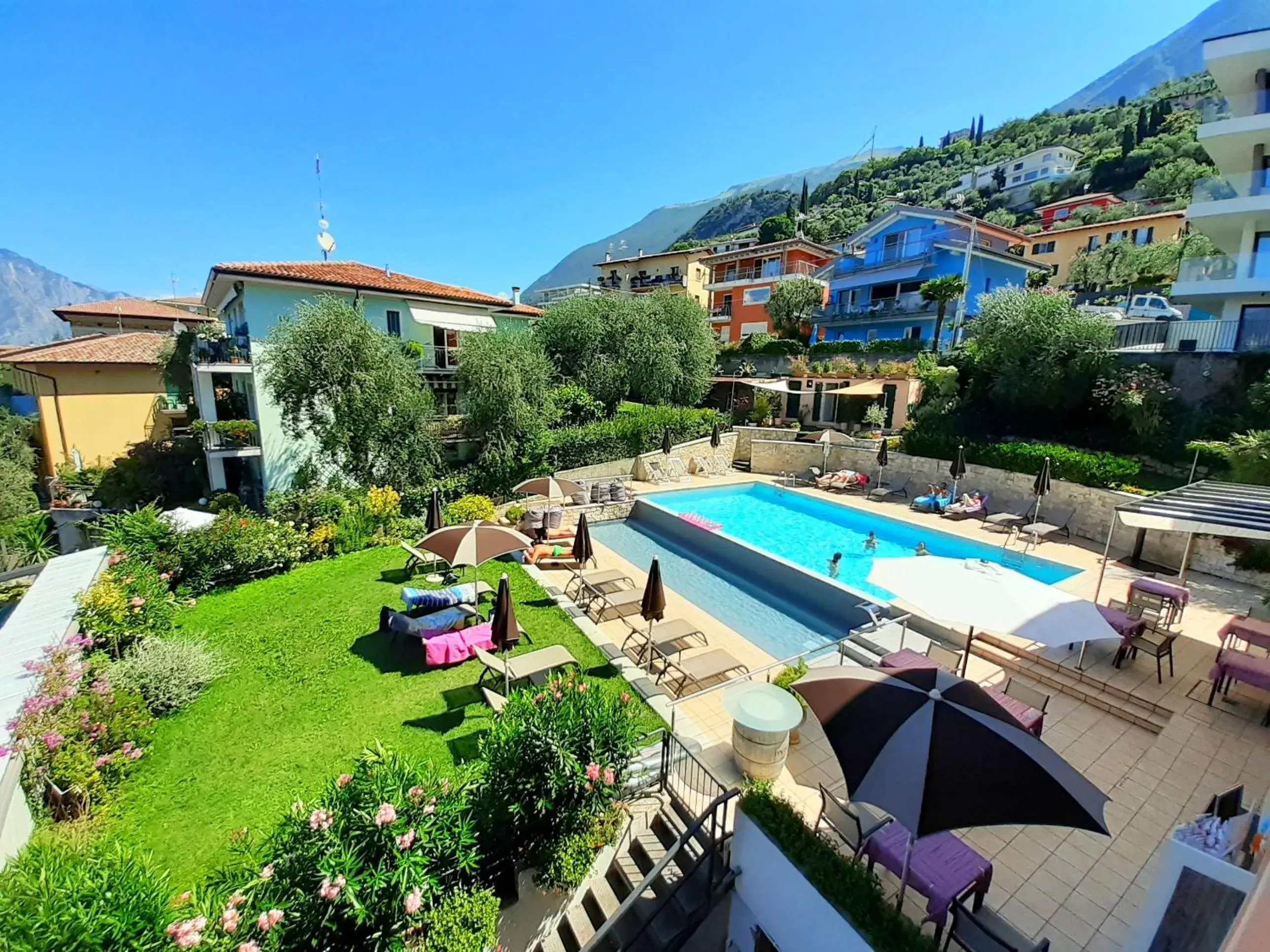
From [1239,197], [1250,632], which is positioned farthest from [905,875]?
[1239,197]

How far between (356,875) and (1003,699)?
334 inches

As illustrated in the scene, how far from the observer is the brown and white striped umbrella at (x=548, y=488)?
1712 centimetres

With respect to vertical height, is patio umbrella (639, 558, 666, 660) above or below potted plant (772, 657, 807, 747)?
above

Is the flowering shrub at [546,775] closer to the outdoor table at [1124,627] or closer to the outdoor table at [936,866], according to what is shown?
the outdoor table at [936,866]

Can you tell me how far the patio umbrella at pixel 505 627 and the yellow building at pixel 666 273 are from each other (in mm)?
47773

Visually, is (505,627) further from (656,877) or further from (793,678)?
(793,678)

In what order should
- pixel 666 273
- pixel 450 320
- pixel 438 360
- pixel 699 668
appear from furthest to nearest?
pixel 666 273, pixel 438 360, pixel 450 320, pixel 699 668

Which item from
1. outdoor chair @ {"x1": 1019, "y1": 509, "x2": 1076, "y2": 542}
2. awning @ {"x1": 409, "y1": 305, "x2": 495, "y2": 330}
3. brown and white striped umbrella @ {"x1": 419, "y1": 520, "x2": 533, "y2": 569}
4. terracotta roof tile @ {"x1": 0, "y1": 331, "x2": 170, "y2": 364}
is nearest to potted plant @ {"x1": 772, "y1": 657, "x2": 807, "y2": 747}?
brown and white striped umbrella @ {"x1": 419, "y1": 520, "x2": 533, "y2": 569}

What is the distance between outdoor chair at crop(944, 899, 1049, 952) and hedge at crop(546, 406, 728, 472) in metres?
20.3

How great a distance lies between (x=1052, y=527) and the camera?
17.5 m

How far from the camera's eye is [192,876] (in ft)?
19.8

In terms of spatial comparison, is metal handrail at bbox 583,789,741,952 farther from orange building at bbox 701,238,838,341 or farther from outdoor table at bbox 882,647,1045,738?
orange building at bbox 701,238,838,341

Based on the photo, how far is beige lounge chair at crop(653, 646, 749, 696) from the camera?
373 inches

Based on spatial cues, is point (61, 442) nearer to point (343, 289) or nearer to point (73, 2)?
point (343, 289)
